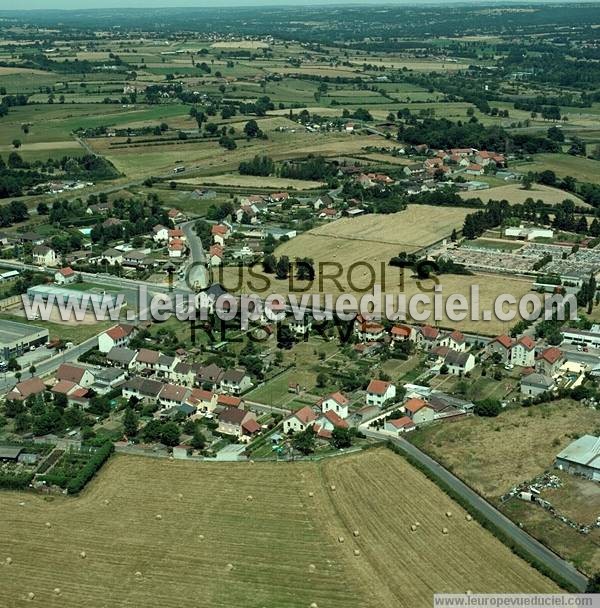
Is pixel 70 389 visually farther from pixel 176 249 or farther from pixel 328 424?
pixel 176 249

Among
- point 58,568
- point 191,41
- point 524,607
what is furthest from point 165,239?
point 191,41

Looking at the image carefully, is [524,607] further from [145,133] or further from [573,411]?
[145,133]

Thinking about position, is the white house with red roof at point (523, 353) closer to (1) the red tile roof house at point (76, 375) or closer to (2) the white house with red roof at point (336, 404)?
(2) the white house with red roof at point (336, 404)

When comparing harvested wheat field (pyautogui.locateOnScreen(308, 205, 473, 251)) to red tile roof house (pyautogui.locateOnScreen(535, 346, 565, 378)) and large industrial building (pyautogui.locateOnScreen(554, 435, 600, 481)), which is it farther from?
large industrial building (pyautogui.locateOnScreen(554, 435, 600, 481))

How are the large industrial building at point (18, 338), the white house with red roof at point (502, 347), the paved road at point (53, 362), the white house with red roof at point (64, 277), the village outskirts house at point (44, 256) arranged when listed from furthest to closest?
the village outskirts house at point (44, 256)
the white house with red roof at point (64, 277)
the large industrial building at point (18, 338)
the white house with red roof at point (502, 347)
the paved road at point (53, 362)

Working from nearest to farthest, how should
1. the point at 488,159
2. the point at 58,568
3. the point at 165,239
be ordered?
the point at 58,568, the point at 165,239, the point at 488,159

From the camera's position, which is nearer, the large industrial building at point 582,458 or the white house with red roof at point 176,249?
the large industrial building at point 582,458

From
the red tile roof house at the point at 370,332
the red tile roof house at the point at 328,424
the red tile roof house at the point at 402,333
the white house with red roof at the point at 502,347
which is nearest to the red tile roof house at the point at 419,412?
the red tile roof house at the point at 328,424
